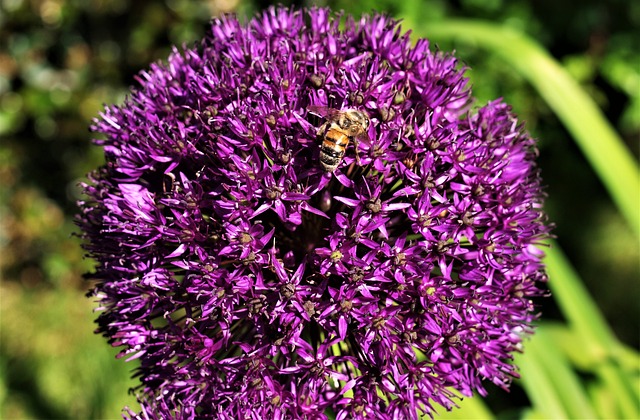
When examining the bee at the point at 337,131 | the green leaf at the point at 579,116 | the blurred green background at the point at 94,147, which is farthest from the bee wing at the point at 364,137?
the blurred green background at the point at 94,147

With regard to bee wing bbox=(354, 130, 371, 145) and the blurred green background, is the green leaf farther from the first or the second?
bee wing bbox=(354, 130, 371, 145)

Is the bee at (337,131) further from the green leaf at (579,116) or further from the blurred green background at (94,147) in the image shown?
the blurred green background at (94,147)

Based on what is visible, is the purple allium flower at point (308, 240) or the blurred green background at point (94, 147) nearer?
the purple allium flower at point (308, 240)

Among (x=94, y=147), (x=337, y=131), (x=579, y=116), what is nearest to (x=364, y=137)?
(x=337, y=131)

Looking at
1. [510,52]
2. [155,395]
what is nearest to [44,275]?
[155,395]

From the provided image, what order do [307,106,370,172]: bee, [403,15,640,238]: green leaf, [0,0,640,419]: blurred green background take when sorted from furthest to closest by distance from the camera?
[0,0,640,419]: blurred green background, [403,15,640,238]: green leaf, [307,106,370,172]: bee

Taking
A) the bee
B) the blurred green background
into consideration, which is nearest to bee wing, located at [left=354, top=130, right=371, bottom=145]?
the bee

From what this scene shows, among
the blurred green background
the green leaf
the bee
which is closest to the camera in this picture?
the bee
